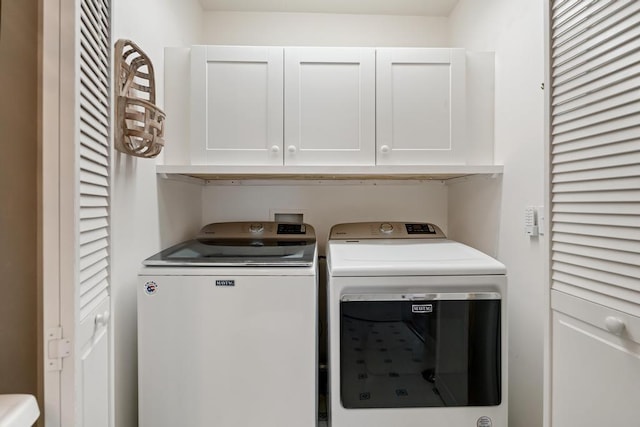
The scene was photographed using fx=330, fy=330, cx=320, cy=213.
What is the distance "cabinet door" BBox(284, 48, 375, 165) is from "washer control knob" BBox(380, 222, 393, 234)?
483 mm

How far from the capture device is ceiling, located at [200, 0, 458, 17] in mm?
2123

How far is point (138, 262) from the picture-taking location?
1457 mm

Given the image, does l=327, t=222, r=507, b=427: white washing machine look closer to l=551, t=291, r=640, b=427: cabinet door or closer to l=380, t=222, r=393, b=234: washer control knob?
l=551, t=291, r=640, b=427: cabinet door

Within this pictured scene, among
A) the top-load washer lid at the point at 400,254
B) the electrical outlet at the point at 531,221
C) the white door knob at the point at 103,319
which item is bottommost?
the white door knob at the point at 103,319

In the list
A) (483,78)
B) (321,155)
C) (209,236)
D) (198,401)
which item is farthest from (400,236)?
(198,401)

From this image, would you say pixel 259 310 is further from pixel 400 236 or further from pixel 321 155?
pixel 400 236

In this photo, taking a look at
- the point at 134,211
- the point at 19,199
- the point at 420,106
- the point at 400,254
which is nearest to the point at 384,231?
the point at 400,254

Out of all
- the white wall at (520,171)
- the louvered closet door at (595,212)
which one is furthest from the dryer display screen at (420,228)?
the louvered closet door at (595,212)

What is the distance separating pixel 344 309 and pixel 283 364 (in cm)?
34

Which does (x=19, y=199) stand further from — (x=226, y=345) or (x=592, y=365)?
(x=592, y=365)

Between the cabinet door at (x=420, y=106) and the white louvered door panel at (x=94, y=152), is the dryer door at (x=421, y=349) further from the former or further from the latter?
the white louvered door panel at (x=94, y=152)

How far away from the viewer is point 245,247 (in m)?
1.78

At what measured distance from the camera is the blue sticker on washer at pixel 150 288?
1.34 metres

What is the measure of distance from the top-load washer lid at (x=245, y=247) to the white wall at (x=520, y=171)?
3.22 ft
